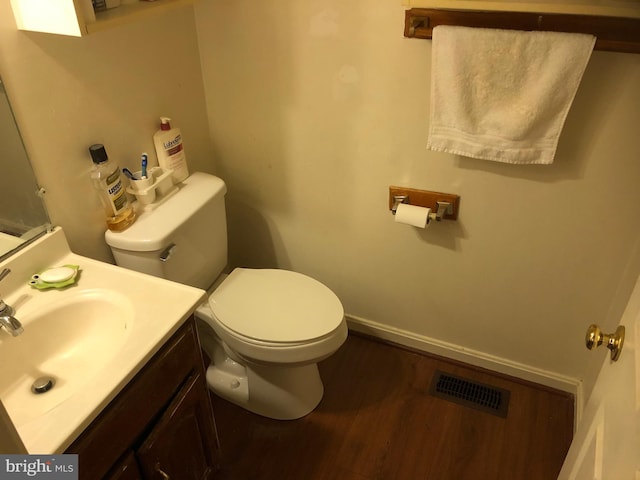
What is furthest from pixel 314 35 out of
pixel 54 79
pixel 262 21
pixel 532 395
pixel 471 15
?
pixel 532 395

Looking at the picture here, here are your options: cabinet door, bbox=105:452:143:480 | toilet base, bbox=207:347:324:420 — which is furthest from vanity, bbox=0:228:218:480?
toilet base, bbox=207:347:324:420

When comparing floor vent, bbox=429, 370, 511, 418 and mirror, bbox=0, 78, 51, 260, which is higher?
mirror, bbox=0, 78, 51, 260

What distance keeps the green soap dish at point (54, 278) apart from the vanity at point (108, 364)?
1cm

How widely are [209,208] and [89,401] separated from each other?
827mm

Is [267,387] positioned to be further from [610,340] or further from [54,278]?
[610,340]

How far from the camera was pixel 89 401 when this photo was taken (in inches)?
37.5

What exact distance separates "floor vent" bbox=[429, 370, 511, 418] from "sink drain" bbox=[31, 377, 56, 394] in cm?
134

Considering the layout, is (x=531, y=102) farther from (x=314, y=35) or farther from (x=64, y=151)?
(x=64, y=151)

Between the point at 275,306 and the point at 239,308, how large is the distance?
0.12 meters

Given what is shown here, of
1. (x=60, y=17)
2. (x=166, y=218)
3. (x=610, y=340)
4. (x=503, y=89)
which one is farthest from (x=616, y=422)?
(x=60, y=17)

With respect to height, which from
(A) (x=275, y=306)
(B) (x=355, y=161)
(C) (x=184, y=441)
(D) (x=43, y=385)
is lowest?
(C) (x=184, y=441)

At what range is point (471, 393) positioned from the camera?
195 centimetres

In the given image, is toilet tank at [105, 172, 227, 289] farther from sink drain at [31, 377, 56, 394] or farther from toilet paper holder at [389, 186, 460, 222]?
toilet paper holder at [389, 186, 460, 222]

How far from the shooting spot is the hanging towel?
129 cm
